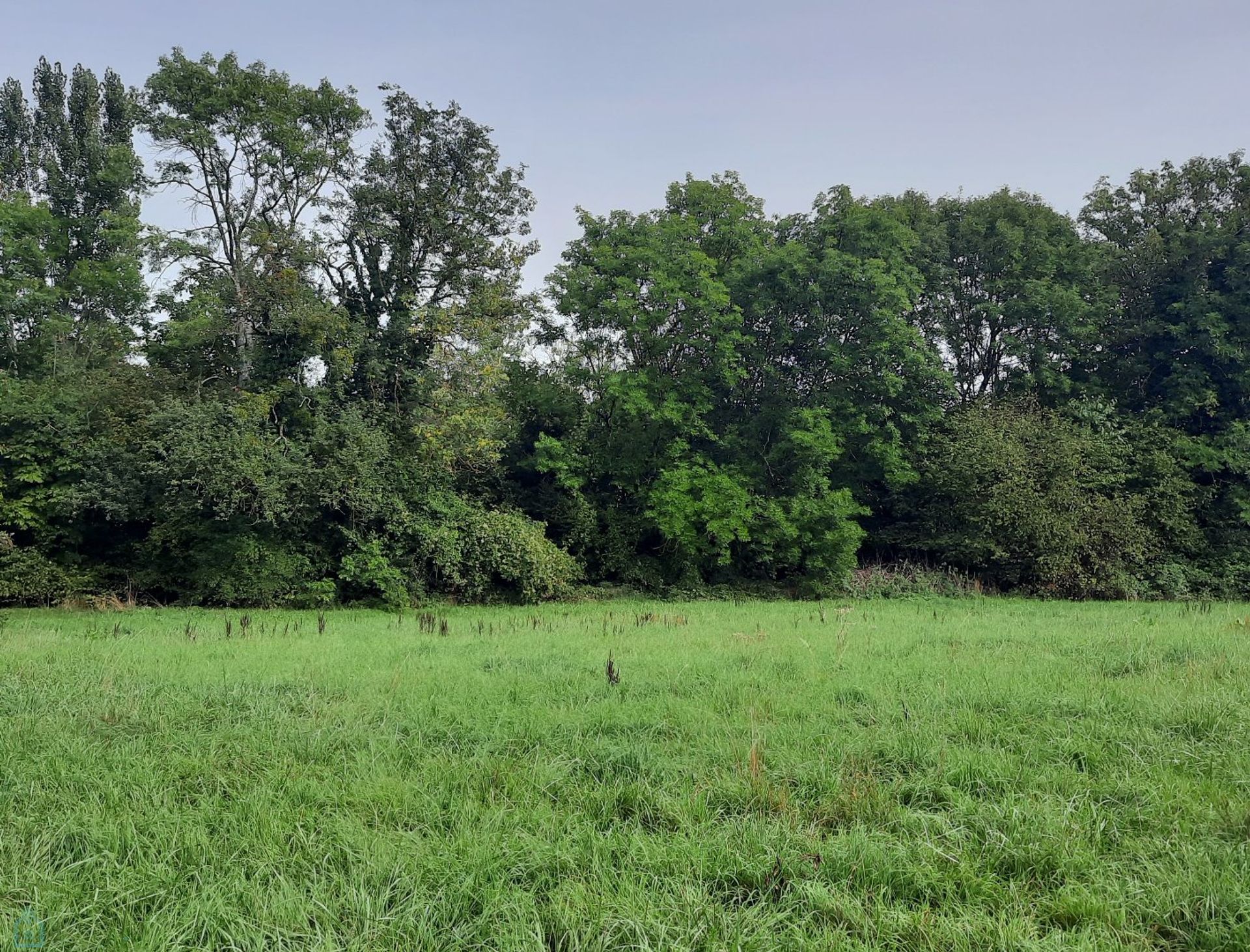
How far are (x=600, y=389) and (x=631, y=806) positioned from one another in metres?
18.7

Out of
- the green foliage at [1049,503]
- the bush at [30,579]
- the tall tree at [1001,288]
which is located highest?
the tall tree at [1001,288]

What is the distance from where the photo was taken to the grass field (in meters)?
2.79

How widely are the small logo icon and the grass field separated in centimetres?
2

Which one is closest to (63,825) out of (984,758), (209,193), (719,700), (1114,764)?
(719,700)

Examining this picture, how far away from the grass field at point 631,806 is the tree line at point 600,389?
10.9m

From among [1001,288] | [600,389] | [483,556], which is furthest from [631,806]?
[1001,288]

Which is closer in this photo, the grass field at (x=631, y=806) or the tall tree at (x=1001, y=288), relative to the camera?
the grass field at (x=631, y=806)

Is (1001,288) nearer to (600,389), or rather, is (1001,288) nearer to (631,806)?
(600,389)

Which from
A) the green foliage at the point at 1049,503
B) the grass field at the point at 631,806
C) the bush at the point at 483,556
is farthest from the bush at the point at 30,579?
the green foliage at the point at 1049,503

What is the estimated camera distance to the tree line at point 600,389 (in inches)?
671

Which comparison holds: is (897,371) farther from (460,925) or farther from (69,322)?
(69,322)

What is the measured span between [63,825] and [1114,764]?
6.17 metres

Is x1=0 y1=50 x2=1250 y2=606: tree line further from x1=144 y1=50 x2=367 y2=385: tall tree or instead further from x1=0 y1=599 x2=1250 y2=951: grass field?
x1=0 y1=599 x2=1250 y2=951: grass field

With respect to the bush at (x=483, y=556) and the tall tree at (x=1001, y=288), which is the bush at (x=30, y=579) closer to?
the bush at (x=483, y=556)
